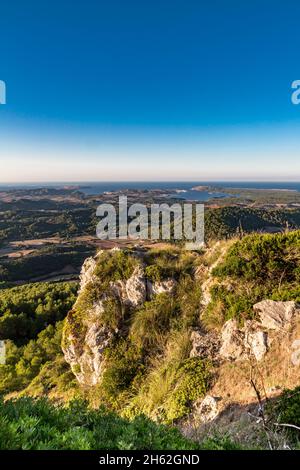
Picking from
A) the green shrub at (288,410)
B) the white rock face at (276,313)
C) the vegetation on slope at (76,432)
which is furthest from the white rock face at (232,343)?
the vegetation on slope at (76,432)

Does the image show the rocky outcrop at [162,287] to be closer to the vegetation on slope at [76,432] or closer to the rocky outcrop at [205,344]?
the rocky outcrop at [205,344]

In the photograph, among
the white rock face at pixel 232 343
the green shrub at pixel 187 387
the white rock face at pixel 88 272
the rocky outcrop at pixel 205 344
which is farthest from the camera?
the white rock face at pixel 88 272

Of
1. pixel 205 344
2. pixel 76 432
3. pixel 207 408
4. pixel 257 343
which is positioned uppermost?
pixel 76 432

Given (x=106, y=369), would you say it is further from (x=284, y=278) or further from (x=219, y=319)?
(x=284, y=278)

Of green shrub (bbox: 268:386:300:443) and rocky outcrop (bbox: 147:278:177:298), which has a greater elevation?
rocky outcrop (bbox: 147:278:177:298)

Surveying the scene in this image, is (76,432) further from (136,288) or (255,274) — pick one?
(136,288)

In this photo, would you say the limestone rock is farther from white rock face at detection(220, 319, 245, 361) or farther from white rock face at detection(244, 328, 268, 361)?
white rock face at detection(220, 319, 245, 361)

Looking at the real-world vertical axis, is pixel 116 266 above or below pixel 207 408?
above

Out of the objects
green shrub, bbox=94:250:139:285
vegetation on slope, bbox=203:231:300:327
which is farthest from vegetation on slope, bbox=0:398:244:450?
green shrub, bbox=94:250:139:285

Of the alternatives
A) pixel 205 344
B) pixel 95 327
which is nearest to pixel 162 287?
pixel 95 327
